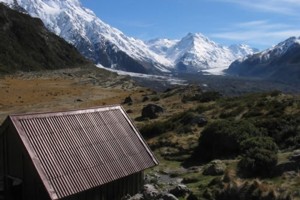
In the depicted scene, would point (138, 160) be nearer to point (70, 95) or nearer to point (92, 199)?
point (92, 199)

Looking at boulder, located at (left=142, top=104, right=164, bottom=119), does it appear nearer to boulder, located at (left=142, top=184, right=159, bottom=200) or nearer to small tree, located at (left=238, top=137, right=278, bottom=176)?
small tree, located at (left=238, top=137, right=278, bottom=176)

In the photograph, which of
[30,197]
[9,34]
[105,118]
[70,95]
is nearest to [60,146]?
[30,197]

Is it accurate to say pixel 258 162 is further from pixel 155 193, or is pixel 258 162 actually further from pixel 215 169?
pixel 155 193

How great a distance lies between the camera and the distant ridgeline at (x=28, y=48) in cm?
15525

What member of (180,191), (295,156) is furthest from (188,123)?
(180,191)

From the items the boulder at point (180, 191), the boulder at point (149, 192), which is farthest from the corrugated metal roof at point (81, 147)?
the boulder at point (180, 191)

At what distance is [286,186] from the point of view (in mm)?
21312

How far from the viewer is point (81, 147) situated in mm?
21000

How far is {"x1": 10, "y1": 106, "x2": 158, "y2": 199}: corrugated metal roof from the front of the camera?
63.1 feet

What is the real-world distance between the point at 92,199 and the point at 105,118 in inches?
168

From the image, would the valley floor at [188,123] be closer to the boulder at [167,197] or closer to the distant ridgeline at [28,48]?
the boulder at [167,197]

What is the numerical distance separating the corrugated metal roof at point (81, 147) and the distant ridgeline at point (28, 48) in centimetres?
12433

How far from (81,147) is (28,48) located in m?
156

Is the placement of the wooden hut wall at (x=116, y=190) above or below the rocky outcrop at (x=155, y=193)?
above
